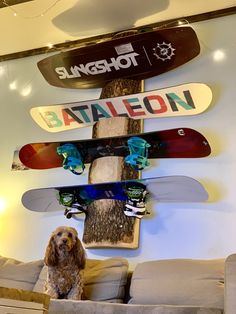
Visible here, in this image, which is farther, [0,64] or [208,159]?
[0,64]

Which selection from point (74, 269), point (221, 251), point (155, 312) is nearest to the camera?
point (155, 312)

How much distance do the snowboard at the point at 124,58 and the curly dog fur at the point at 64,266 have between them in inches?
63.4

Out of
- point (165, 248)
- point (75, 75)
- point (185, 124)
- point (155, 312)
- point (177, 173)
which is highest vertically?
point (75, 75)

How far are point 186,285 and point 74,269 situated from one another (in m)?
0.69

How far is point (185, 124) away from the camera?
3.30 metres

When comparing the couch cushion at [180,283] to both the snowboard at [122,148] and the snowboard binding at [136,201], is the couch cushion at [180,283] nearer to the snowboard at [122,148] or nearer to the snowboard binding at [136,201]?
the snowboard binding at [136,201]

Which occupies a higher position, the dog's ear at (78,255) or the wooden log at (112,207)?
the wooden log at (112,207)

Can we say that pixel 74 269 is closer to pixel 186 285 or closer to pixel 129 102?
pixel 186 285

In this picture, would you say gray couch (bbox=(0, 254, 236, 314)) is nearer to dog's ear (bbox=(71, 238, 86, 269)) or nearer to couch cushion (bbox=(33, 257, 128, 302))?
couch cushion (bbox=(33, 257, 128, 302))

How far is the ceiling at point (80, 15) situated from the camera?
3547 mm

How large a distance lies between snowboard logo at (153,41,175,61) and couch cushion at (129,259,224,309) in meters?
1.74

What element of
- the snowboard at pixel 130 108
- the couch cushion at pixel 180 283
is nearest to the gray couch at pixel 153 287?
the couch cushion at pixel 180 283

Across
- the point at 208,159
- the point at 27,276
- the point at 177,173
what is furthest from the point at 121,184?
the point at 27,276

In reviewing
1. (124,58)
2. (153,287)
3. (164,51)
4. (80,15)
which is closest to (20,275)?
(153,287)
